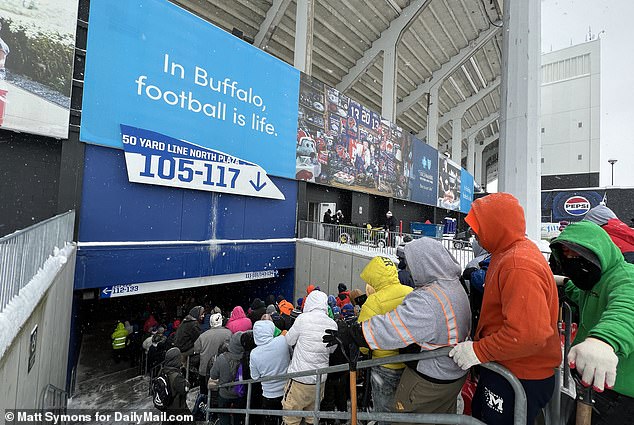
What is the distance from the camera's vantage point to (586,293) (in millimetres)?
1788

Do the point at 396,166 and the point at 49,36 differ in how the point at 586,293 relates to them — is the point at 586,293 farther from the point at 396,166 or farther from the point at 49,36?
the point at 396,166

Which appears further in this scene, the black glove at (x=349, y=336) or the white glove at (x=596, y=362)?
the black glove at (x=349, y=336)

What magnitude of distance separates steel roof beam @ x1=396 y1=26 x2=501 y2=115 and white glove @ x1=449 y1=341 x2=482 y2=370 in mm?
26929

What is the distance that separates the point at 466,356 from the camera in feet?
5.39

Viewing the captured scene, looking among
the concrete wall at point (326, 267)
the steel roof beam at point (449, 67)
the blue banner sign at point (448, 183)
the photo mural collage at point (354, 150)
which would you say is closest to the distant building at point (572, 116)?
the blue banner sign at point (448, 183)

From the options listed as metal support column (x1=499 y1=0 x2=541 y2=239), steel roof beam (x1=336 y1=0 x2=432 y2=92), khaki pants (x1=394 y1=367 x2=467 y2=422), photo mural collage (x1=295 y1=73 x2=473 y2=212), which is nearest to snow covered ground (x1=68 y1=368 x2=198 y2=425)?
khaki pants (x1=394 y1=367 x2=467 y2=422)

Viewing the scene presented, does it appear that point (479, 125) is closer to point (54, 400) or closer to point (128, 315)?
point (128, 315)

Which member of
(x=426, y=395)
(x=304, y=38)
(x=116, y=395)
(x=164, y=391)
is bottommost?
(x=116, y=395)

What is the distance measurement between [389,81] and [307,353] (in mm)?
20281

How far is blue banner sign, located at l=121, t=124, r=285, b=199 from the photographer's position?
909 cm

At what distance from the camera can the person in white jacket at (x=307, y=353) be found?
10.8 ft

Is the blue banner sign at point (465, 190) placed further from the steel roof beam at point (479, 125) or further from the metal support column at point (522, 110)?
the metal support column at point (522, 110)

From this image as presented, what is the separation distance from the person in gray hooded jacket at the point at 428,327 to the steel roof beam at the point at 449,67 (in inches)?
1045

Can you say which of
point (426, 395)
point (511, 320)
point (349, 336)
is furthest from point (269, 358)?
point (511, 320)
